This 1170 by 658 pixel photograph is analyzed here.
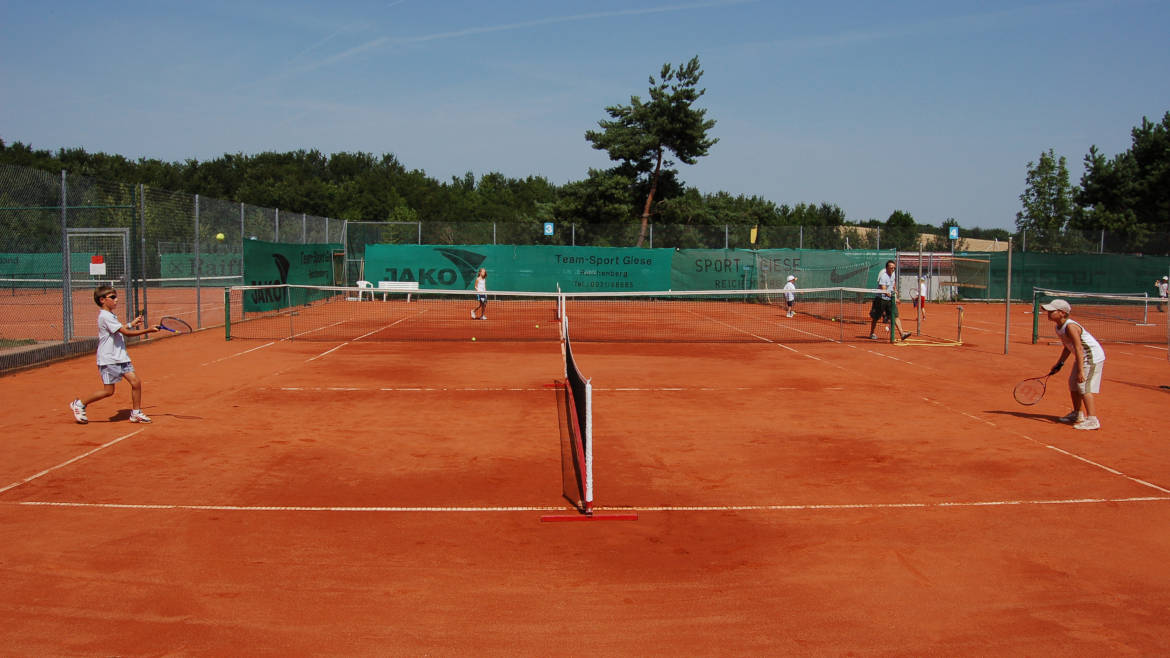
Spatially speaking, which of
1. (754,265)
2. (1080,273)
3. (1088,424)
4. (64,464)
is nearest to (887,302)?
(1088,424)

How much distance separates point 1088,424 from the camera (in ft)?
34.9

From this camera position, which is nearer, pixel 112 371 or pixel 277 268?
pixel 112 371

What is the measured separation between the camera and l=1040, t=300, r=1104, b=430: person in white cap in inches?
412

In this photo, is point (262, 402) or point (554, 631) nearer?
point (554, 631)

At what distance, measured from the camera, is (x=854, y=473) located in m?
8.59

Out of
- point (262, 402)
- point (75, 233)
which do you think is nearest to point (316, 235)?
point (75, 233)

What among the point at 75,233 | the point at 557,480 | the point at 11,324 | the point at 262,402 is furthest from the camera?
the point at 11,324

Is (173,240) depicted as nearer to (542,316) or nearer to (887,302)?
(542,316)

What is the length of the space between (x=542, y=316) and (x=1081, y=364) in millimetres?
19992

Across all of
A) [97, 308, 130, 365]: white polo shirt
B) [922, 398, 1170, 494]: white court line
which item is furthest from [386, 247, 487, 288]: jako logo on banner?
[922, 398, 1170, 494]: white court line

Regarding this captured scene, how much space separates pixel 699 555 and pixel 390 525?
2514mm

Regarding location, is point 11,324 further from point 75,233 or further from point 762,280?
point 762,280

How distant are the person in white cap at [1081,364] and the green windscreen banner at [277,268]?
20100 millimetres

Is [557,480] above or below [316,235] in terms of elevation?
below
